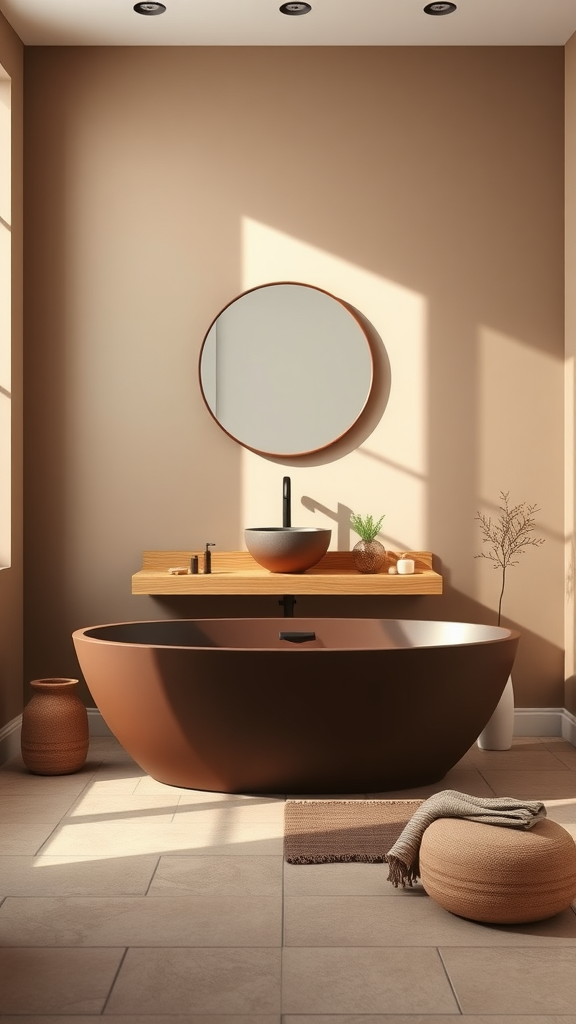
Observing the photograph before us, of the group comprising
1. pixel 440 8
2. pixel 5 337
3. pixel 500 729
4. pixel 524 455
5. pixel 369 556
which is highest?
pixel 440 8

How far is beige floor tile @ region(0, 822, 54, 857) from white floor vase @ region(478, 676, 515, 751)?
1.93 meters

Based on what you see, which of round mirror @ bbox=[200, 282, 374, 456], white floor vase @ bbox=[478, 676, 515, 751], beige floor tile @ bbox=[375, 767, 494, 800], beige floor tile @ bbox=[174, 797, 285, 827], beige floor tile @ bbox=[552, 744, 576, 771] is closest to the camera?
beige floor tile @ bbox=[174, 797, 285, 827]

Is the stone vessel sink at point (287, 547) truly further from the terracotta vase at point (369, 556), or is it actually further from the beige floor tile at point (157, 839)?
the beige floor tile at point (157, 839)

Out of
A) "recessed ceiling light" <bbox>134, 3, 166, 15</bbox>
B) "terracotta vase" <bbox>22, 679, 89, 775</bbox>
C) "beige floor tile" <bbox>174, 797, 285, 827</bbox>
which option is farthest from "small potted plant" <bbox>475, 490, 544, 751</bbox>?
"recessed ceiling light" <bbox>134, 3, 166, 15</bbox>

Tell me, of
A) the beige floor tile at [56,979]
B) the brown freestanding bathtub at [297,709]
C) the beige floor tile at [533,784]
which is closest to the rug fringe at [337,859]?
the brown freestanding bathtub at [297,709]

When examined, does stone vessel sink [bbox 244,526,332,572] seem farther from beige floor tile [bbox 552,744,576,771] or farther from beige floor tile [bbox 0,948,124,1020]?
beige floor tile [bbox 0,948,124,1020]

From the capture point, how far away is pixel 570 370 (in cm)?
479

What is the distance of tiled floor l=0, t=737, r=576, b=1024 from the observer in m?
2.18

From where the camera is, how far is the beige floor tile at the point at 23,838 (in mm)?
3189

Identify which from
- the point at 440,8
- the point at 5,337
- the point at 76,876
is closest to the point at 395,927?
the point at 76,876

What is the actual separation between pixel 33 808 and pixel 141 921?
115cm

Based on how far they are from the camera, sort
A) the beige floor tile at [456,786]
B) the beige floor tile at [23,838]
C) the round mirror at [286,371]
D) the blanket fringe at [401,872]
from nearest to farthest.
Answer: the blanket fringe at [401,872] < the beige floor tile at [23,838] < the beige floor tile at [456,786] < the round mirror at [286,371]

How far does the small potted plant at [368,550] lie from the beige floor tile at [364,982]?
230 cm

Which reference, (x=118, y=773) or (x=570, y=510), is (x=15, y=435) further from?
(x=570, y=510)
